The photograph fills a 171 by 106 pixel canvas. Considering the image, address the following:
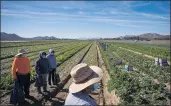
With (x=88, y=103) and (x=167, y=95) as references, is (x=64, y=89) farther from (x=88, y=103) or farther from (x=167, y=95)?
(x=88, y=103)

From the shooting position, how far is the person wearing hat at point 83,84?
9.08 ft

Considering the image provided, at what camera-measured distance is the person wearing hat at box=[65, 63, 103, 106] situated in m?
2.77

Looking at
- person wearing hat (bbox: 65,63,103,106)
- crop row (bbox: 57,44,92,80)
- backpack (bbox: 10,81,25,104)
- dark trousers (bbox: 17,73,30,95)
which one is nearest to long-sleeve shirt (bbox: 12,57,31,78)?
dark trousers (bbox: 17,73,30,95)

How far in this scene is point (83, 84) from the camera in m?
2.80

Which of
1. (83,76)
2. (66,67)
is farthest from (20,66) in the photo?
(66,67)

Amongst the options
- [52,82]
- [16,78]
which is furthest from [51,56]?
[16,78]

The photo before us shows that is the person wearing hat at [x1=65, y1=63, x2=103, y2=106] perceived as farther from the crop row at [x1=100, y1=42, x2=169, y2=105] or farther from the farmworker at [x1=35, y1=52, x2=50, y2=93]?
the farmworker at [x1=35, y1=52, x2=50, y2=93]

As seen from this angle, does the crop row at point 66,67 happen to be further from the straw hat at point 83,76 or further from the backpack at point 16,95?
the straw hat at point 83,76

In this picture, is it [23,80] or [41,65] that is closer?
[23,80]

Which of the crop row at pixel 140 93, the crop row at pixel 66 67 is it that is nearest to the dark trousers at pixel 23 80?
the crop row at pixel 140 93

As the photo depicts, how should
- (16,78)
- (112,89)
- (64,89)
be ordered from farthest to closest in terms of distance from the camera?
(64,89), (112,89), (16,78)

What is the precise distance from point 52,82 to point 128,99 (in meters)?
4.49

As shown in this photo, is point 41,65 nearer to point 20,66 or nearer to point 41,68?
point 41,68

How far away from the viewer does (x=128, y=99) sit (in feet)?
28.9
